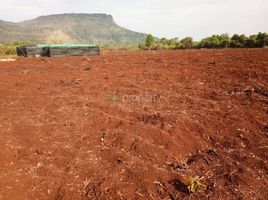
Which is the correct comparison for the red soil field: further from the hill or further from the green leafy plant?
the hill

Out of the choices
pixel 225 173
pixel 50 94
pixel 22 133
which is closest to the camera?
pixel 225 173

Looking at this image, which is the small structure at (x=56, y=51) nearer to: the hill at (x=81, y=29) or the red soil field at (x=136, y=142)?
the red soil field at (x=136, y=142)

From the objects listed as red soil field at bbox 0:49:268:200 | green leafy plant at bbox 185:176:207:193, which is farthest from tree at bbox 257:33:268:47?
green leafy plant at bbox 185:176:207:193

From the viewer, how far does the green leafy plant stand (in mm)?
3389

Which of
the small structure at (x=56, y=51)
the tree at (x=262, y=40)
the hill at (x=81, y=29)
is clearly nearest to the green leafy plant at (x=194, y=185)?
the small structure at (x=56, y=51)

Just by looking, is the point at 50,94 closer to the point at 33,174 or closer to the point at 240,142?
the point at 33,174

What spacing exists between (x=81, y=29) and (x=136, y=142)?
141 metres

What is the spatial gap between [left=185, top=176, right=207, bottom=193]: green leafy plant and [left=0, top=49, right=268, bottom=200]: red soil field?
0.06 meters

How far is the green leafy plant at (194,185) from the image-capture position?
339cm

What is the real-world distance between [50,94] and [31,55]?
14.9 metres

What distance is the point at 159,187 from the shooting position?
353cm

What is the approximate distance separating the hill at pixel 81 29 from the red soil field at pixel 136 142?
92399 mm

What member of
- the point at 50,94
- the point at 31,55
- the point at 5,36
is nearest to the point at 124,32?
the point at 5,36

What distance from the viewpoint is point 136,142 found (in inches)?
178
